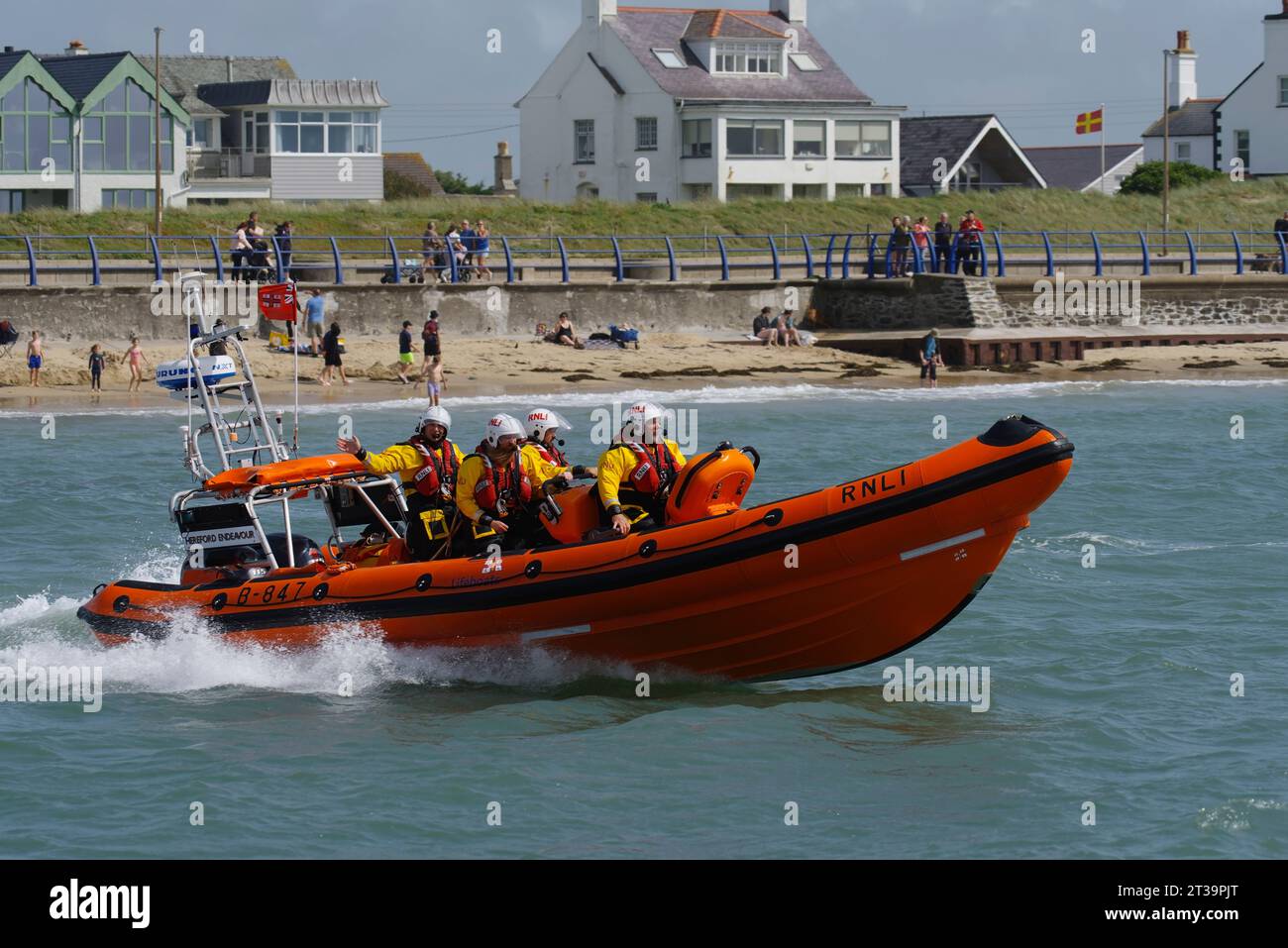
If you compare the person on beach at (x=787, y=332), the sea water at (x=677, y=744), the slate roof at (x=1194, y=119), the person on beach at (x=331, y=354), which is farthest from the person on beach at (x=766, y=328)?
the slate roof at (x=1194, y=119)

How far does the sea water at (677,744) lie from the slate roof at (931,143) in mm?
43265

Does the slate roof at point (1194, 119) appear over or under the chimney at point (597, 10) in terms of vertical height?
under

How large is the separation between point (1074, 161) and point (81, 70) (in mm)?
35491

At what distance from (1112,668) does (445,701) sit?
15.3 feet

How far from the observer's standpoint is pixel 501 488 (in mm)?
11766

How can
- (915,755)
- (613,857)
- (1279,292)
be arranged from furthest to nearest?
(1279,292)
(915,755)
(613,857)

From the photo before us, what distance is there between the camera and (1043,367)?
3469 cm

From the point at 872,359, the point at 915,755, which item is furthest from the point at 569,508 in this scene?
the point at 872,359

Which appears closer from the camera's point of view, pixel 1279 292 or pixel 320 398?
pixel 320 398

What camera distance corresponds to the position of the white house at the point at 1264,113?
58062 millimetres

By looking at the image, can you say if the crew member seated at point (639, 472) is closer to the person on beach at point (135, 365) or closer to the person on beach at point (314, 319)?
the person on beach at point (135, 365)

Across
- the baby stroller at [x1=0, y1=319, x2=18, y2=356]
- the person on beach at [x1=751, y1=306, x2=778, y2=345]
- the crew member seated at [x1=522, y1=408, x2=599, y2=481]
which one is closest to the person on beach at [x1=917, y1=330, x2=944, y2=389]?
the person on beach at [x1=751, y1=306, x2=778, y2=345]

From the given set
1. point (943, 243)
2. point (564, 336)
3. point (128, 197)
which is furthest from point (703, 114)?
point (564, 336)
